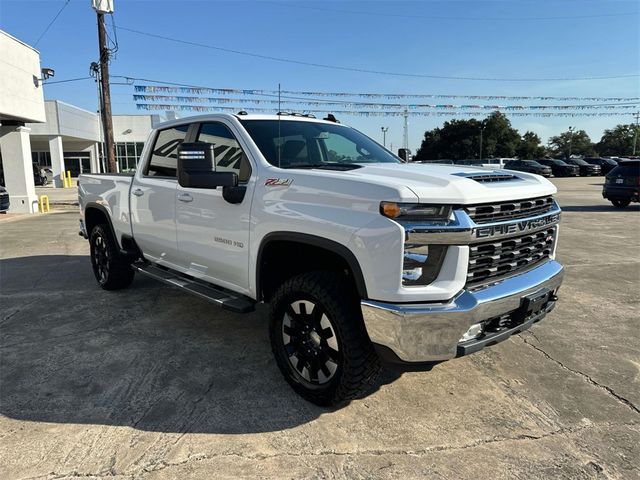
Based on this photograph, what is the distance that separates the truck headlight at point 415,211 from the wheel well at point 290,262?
17.7 inches

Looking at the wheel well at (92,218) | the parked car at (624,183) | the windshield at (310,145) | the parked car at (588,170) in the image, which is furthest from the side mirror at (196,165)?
the parked car at (588,170)

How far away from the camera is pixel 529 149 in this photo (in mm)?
73375

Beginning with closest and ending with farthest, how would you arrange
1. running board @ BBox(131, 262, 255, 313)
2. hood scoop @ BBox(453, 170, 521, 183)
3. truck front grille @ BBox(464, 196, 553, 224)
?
truck front grille @ BBox(464, 196, 553, 224), hood scoop @ BBox(453, 170, 521, 183), running board @ BBox(131, 262, 255, 313)

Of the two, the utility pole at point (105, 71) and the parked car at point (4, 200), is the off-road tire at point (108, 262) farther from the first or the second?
the utility pole at point (105, 71)

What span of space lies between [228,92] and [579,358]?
12.3 m

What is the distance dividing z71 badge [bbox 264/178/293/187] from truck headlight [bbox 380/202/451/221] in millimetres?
826

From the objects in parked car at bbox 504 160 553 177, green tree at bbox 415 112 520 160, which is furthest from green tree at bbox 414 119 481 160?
parked car at bbox 504 160 553 177

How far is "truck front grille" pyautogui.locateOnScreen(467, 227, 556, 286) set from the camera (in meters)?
2.84

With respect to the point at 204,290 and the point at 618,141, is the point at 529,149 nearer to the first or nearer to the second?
the point at 618,141

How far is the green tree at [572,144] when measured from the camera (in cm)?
10975

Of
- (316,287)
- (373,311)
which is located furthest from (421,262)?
(316,287)

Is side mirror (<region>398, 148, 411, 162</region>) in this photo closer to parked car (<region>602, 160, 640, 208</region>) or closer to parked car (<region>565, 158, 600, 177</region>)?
parked car (<region>602, 160, 640, 208</region>)

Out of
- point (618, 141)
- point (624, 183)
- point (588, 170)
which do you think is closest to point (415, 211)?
point (624, 183)

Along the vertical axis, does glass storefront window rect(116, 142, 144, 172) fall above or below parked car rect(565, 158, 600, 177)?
above
